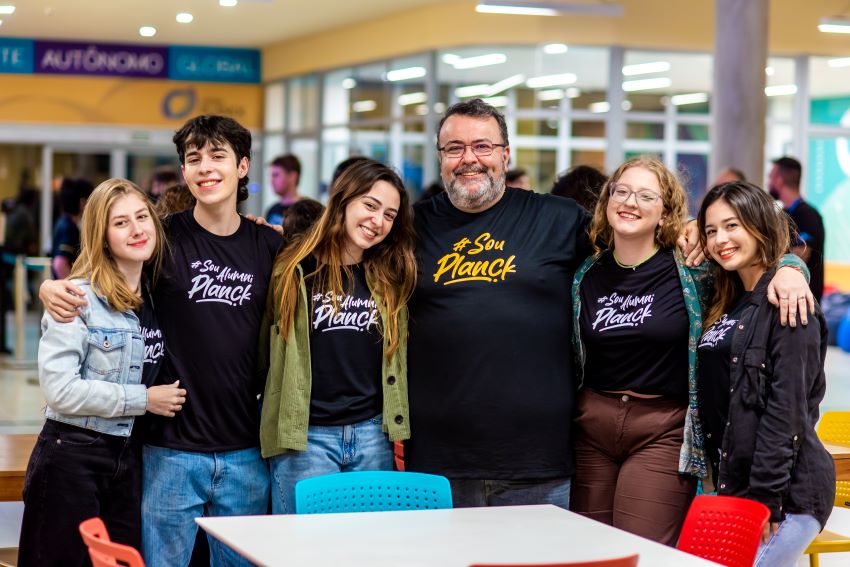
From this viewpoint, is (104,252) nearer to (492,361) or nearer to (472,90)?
(492,361)

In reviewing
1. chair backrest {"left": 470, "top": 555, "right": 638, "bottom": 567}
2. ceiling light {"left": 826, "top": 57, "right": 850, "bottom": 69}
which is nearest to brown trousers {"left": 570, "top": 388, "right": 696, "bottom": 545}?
chair backrest {"left": 470, "top": 555, "right": 638, "bottom": 567}

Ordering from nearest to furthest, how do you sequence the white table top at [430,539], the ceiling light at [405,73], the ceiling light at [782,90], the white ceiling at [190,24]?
the white table top at [430,539] < the white ceiling at [190,24] < the ceiling light at [782,90] < the ceiling light at [405,73]

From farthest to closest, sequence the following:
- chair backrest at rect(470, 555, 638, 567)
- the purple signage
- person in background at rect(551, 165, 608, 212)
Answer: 1. the purple signage
2. person in background at rect(551, 165, 608, 212)
3. chair backrest at rect(470, 555, 638, 567)

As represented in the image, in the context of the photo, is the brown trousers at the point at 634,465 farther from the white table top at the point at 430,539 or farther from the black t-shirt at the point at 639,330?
the white table top at the point at 430,539

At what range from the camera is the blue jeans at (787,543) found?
119 inches

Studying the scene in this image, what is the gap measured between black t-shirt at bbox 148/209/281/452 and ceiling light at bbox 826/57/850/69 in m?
12.5

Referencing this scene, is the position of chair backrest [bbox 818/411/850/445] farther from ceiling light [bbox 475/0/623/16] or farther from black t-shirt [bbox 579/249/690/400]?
ceiling light [bbox 475/0/623/16]

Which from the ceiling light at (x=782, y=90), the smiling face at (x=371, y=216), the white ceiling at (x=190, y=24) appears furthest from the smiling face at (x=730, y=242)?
the ceiling light at (x=782, y=90)

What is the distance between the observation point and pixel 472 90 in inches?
546

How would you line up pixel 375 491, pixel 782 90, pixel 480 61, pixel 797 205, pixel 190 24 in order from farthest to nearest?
pixel 190 24 → pixel 782 90 → pixel 480 61 → pixel 797 205 → pixel 375 491

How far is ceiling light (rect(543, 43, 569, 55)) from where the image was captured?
13.3 m

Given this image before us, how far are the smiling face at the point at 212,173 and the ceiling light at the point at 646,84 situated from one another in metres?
10.8

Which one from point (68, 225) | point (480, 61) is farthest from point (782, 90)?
point (68, 225)

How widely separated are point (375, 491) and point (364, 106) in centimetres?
1290
